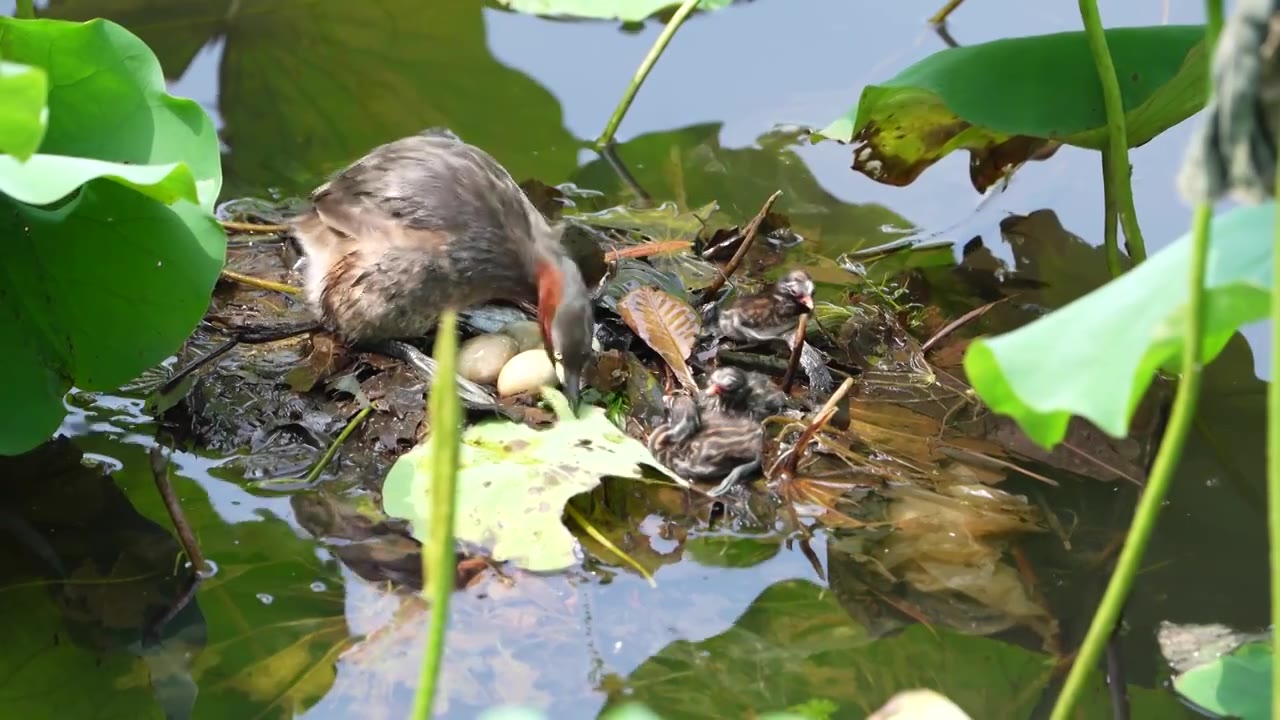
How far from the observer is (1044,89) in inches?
142

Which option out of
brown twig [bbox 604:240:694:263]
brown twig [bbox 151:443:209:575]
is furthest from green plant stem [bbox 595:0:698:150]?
brown twig [bbox 151:443:209:575]

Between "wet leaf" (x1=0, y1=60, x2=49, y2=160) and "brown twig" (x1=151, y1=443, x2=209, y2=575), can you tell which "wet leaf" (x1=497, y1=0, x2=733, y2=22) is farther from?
"wet leaf" (x1=0, y1=60, x2=49, y2=160)

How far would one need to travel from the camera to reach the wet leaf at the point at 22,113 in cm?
194

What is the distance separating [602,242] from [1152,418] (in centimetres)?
175

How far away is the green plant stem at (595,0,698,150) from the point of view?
4586mm

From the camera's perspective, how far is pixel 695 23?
5.56m

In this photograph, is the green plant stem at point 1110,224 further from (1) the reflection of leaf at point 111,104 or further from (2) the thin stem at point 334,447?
(1) the reflection of leaf at point 111,104

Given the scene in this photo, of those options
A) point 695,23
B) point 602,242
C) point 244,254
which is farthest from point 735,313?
point 695,23

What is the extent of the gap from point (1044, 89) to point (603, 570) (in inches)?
71.3

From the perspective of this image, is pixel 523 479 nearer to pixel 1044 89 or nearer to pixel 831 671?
pixel 831 671

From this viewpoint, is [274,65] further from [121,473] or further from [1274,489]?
[1274,489]

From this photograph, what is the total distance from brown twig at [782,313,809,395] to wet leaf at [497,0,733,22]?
1741mm

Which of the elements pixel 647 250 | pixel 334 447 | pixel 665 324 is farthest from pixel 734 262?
pixel 334 447

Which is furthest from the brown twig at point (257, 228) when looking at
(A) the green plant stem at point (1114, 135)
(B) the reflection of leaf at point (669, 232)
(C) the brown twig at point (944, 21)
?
(C) the brown twig at point (944, 21)
